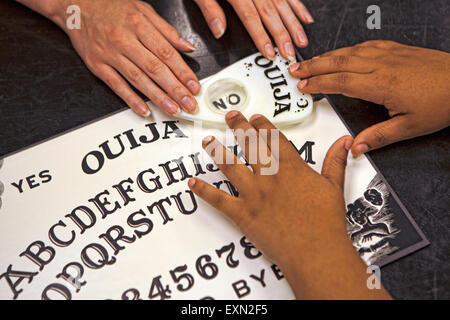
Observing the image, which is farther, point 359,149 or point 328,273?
point 359,149

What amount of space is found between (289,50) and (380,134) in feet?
0.72

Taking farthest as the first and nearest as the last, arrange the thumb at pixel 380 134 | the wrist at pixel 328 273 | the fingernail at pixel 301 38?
the fingernail at pixel 301 38
the thumb at pixel 380 134
the wrist at pixel 328 273

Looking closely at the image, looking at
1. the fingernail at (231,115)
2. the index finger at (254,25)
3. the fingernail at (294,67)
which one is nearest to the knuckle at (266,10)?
the index finger at (254,25)

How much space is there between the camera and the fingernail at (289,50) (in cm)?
68

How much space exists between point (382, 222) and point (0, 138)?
646 mm

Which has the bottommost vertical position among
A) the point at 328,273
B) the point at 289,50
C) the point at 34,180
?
the point at 328,273

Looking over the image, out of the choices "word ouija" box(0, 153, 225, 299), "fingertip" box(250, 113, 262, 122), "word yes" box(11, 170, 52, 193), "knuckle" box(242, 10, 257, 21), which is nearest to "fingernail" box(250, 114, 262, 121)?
"fingertip" box(250, 113, 262, 122)

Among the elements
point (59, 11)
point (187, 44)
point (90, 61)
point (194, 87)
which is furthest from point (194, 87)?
point (59, 11)

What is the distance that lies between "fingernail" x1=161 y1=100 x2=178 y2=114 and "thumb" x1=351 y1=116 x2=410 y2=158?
30cm

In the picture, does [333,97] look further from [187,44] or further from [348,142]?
[187,44]

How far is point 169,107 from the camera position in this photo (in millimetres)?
643

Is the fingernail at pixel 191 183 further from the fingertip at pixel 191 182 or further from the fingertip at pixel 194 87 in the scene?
the fingertip at pixel 194 87

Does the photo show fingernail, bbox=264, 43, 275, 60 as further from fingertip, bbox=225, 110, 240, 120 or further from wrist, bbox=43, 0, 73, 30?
wrist, bbox=43, 0, 73, 30

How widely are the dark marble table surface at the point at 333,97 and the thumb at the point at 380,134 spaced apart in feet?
0.09
